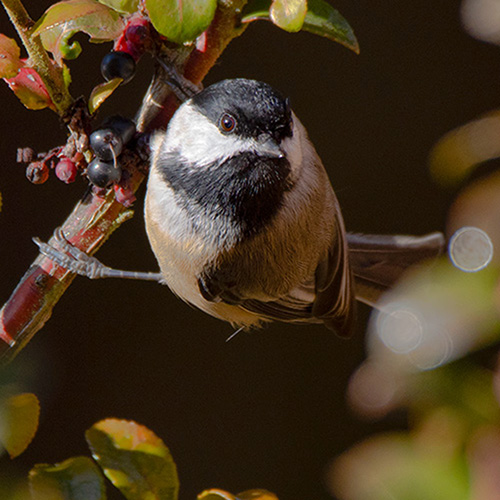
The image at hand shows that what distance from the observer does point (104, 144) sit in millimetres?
716

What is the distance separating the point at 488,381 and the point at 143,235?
133 cm

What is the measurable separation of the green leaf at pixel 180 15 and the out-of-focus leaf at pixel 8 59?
14 centimetres

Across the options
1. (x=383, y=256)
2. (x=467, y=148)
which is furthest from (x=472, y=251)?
(x=383, y=256)

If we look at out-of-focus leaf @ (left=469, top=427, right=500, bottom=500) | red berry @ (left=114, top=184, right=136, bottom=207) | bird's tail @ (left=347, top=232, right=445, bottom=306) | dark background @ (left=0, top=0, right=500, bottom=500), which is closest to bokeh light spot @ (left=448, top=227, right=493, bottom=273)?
out-of-focus leaf @ (left=469, top=427, right=500, bottom=500)

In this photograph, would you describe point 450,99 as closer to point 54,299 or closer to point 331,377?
point 331,377

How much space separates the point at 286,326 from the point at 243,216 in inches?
47.3

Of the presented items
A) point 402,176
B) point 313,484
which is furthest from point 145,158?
point 313,484

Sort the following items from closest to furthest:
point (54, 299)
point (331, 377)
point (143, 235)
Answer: point (54, 299)
point (143, 235)
point (331, 377)

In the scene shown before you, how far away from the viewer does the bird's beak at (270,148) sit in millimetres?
836

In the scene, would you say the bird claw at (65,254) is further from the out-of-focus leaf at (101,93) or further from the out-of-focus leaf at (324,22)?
the out-of-focus leaf at (324,22)

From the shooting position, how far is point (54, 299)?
76 centimetres

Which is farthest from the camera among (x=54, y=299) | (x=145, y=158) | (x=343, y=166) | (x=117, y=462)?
(x=343, y=166)

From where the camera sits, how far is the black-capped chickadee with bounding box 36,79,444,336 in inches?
33.5

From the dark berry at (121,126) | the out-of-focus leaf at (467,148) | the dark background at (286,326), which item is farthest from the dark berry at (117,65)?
the dark background at (286,326)
